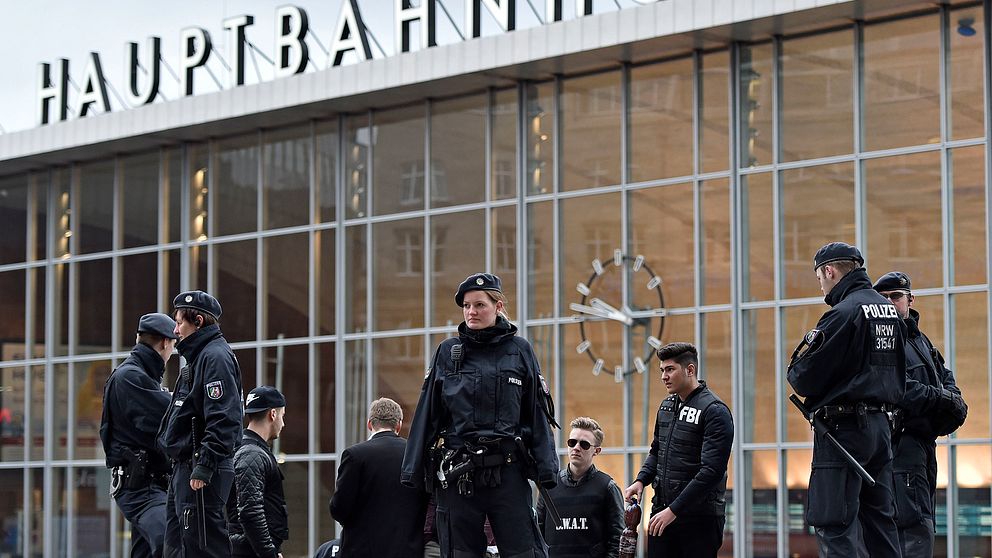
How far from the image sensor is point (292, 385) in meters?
23.9

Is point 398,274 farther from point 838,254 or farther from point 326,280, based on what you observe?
point 838,254

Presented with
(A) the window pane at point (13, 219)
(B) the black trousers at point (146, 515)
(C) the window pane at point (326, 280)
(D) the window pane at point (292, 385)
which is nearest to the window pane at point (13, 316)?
(A) the window pane at point (13, 219)

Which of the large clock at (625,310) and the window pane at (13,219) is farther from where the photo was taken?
the window pane at (13,219)

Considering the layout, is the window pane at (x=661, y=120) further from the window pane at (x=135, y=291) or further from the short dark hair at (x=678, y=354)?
the short dark hair at (x=678, y=354)

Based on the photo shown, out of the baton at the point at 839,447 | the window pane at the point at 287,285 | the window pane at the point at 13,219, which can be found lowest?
the baton at the point at 839,447

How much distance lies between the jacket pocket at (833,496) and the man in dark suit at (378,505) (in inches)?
98.1

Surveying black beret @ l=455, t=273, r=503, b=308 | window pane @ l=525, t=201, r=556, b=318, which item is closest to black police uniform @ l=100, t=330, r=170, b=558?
black beret @ l=455, t=273, r=503, b=308

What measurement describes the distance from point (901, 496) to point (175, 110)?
55.9ft

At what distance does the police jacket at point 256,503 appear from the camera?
34.4 ft

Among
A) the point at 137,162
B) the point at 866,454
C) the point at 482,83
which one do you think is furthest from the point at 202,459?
the point at 137,162

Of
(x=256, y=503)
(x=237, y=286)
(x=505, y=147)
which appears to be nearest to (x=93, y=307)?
(x=237, y=286)

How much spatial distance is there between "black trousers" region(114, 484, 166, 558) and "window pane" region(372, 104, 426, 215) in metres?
12.1

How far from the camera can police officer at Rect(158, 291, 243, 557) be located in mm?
9945

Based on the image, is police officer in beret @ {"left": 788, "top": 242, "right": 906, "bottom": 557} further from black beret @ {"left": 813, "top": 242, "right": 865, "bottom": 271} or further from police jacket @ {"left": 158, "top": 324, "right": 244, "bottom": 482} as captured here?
police jacket @ {"left": 158, "top": 324, "right": 244, "bottom": 482}
